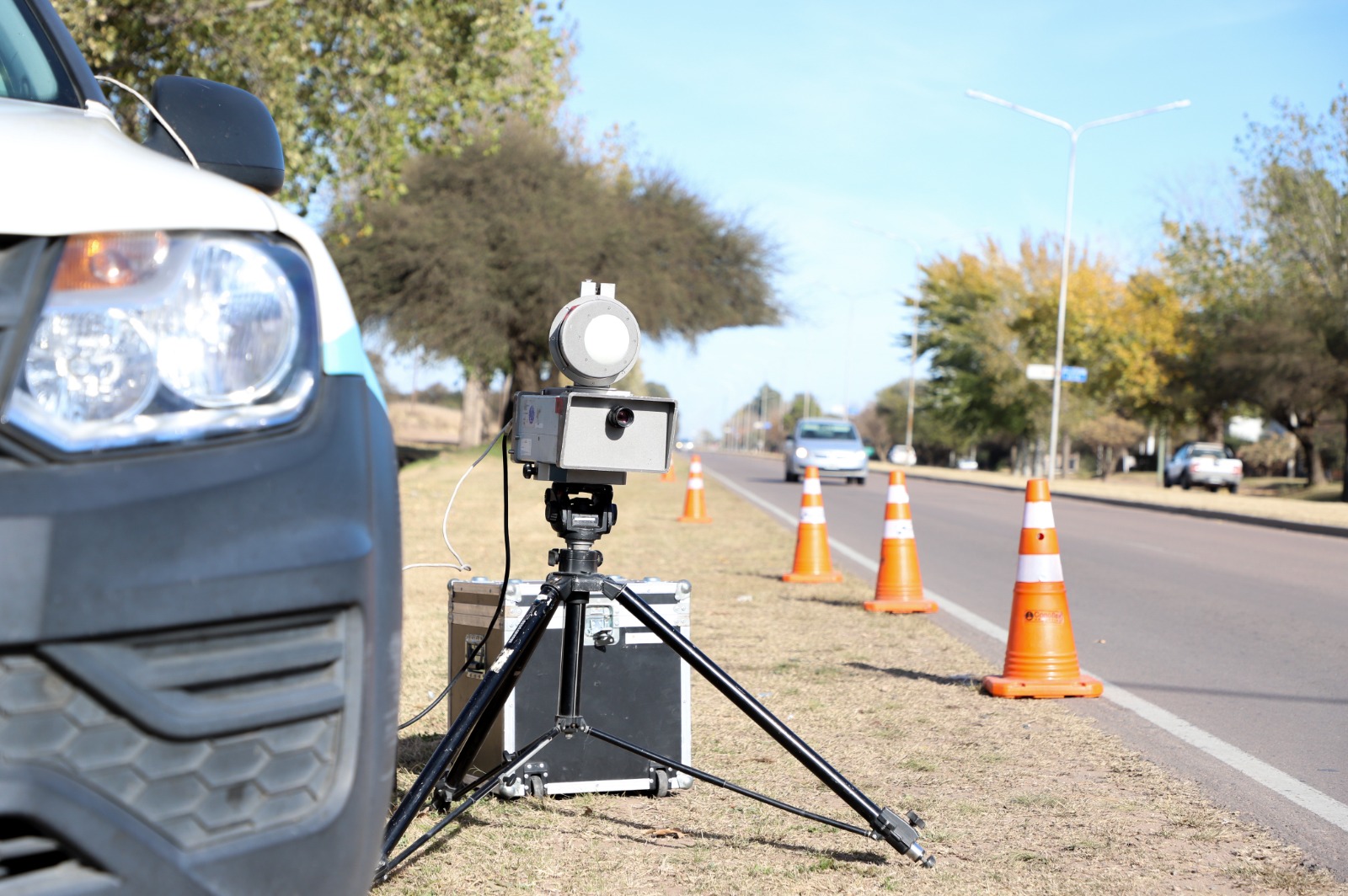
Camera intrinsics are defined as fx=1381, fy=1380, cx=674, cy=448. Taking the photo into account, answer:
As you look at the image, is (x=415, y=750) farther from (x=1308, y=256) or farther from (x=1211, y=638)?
(x=1308, y=256)

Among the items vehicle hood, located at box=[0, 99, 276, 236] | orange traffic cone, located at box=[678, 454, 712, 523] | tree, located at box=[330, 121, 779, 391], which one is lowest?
orange traffic cone, located at box=[678, 454, 712, 523]

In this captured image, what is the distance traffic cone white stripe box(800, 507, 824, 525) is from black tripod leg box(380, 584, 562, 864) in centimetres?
710

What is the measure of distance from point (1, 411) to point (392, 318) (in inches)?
1333

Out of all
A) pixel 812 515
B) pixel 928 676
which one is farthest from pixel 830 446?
pixel 928 676

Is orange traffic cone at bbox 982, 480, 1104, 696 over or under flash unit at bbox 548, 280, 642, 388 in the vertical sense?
under

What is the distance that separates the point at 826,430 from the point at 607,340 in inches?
1178

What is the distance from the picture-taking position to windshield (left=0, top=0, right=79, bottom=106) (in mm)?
2502

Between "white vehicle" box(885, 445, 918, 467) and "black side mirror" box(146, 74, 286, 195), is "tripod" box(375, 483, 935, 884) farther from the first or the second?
"white vehicle" box(885, 445, 918, 467)

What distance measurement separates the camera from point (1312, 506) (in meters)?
28.4

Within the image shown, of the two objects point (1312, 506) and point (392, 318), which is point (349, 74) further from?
point (1312, 506)

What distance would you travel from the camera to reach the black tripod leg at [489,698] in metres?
3.12

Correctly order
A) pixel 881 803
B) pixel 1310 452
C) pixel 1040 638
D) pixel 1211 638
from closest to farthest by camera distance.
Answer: pixel 881 803 < pixel 1040 638 < pixel 1211 638 < pixel 1310 452

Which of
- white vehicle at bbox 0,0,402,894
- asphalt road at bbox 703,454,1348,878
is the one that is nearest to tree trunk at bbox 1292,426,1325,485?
asphalt road at bbox 703,454,1348,878

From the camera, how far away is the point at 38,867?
4.60 ft
